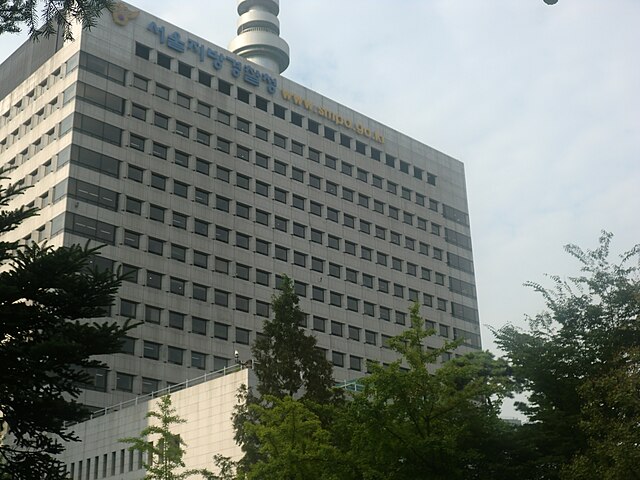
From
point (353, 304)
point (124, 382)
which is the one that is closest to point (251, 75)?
point (353, 304)

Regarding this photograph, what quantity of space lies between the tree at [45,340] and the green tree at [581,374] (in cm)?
1597

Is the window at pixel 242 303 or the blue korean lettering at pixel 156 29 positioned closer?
the window at pixel 242 303

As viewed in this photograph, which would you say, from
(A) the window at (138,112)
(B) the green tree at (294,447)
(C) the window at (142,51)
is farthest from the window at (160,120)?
(B) the green tree at (294,447)

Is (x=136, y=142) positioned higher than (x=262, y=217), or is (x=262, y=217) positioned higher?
(x=136, y=142)

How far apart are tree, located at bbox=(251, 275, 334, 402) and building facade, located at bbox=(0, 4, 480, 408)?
3585cm

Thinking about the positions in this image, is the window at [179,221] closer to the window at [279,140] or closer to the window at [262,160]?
the window at [262,160]

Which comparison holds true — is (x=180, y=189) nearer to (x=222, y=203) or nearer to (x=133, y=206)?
(x=222, y=203)

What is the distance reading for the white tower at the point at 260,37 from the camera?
120 meters

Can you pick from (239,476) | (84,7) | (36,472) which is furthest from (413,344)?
(84,7)

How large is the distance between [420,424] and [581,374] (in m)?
9.18

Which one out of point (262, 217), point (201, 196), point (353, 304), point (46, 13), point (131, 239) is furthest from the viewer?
point (353, 304)

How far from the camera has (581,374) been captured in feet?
115

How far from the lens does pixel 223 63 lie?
9056 cm

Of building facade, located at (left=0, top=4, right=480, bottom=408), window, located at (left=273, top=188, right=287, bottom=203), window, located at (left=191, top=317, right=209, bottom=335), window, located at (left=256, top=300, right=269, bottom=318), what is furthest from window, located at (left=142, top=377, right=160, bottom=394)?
window, located at (left=273, top=188, right=287, bottom=203)
